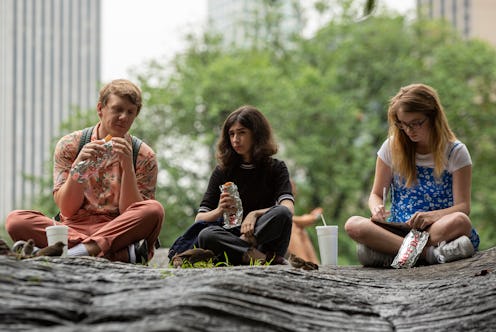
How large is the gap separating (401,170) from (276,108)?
56.7ft

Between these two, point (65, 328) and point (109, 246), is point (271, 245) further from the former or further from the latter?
point (65, 328)

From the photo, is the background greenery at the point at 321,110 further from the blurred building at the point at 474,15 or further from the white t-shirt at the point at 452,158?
the blurred building at the point at 474,15

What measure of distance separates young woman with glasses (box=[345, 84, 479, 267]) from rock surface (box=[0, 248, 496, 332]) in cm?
118

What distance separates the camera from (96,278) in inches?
161

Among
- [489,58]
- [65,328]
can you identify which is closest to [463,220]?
[65,328]

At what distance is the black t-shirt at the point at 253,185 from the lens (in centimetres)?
645

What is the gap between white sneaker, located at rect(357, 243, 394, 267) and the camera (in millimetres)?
6504

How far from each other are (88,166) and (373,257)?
220cm

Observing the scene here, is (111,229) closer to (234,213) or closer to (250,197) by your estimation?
(234,213)

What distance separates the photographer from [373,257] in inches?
259

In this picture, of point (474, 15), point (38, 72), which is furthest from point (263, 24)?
point (38, 72)

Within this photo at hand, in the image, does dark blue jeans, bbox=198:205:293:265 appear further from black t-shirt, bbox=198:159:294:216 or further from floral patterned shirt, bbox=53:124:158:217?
floral patterned shirt, bbox=53:124:158:217

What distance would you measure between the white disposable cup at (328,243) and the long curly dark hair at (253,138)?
0.65m

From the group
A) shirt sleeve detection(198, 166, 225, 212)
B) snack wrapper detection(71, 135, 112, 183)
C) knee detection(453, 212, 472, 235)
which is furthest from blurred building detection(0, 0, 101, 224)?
knee detection(453, 212, 472, 235)
